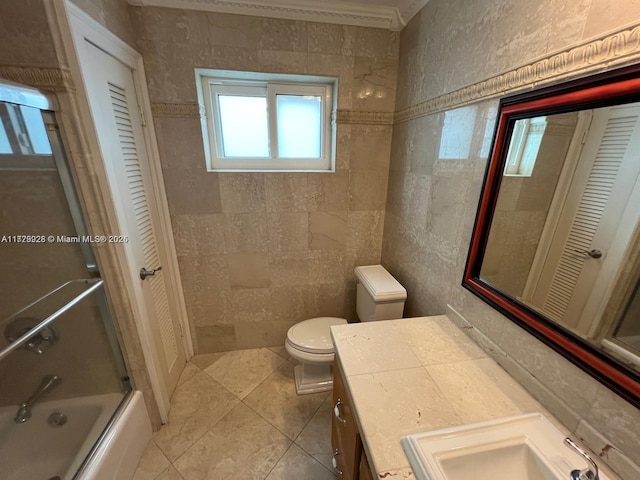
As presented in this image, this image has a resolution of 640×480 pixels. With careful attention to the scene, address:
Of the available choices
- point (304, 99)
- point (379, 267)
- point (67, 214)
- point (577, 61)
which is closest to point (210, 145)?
point (304, 99)

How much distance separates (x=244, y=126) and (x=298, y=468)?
6.73 ft

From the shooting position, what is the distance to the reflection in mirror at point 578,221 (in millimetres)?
612

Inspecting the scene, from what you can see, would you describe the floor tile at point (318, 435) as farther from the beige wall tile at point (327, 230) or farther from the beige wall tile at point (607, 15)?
the beige wall tile at point (607, 15)

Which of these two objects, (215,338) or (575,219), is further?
(215,338)

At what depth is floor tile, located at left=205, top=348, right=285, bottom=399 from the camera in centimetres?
182

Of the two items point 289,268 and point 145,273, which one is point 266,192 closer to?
point 289,268

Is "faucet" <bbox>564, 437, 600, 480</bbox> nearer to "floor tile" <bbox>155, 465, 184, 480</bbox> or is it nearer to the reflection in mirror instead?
the reflection in mirror

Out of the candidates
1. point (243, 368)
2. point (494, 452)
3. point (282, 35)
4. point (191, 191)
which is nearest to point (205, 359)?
point (243, 368)

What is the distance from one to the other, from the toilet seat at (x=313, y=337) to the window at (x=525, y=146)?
1.30 m

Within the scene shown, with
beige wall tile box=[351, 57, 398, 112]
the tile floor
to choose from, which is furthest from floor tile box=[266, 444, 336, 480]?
beige wall tile box=[351, 57, 398, 112]

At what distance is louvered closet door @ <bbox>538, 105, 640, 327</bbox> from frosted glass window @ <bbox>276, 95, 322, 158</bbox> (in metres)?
1.47

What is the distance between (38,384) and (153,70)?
5.40ft

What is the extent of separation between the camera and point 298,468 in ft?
4.39

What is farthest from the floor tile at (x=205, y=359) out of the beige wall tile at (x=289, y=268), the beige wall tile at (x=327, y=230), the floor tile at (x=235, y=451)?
the beige wall tile at (x=327, y=230)
